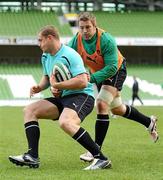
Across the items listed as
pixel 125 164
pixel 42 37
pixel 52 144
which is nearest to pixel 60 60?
pixel 42 37

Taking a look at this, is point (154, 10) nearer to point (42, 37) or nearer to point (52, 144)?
point (52, 144)

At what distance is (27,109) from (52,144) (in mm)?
3561

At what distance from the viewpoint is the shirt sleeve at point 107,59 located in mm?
7891

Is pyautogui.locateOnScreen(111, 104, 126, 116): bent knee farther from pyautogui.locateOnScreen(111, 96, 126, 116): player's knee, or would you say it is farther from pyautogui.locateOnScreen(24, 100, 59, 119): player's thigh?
pyautogui.locateOnScreen(24, 100, 59, 119): player's thigh

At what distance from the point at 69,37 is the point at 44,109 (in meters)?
35.3

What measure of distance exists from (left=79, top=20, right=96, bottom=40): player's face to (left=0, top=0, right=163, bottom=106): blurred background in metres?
27.3

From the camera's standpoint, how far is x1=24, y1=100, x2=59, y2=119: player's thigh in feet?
24.3

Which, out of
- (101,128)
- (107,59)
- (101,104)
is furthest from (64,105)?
(101,128)

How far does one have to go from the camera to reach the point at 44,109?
741 centimetres

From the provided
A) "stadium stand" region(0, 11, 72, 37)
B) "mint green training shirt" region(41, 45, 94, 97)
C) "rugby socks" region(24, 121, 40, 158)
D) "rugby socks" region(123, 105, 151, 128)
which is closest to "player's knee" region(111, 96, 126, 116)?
"rugby socks" region(123, 105, 151, 128)

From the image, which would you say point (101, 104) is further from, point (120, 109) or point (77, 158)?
point (77, 158)

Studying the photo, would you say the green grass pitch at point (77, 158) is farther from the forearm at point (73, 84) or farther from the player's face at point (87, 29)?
the player's face at point (87, 29)

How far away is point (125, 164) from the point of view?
25.5 feet

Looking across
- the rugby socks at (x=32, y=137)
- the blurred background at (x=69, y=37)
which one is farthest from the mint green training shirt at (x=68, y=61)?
the blurred background at (x=69, y=37)
